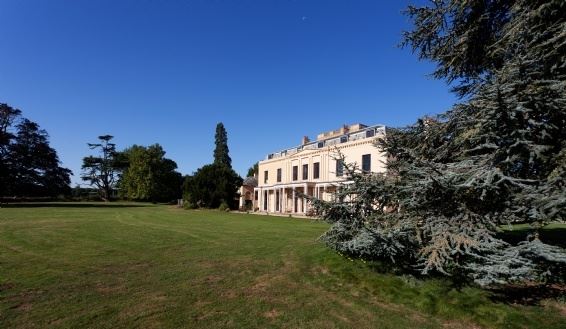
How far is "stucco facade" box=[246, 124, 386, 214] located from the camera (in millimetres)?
32222

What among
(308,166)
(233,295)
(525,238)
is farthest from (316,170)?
(233,295)

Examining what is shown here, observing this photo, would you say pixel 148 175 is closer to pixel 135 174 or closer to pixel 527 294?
pixel 135 174

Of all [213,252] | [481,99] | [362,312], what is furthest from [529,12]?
[213,252]

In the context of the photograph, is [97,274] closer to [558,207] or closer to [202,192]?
[558,207]

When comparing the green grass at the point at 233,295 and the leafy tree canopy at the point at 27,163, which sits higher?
the leafy tree canopy at the point at 27,163

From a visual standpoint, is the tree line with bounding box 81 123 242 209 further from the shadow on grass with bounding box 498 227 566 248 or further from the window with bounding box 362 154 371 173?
the shadow on grass with bounding box 498 227 566 248

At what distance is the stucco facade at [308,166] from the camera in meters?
32.2

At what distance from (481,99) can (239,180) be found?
147 feet

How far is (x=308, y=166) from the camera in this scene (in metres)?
39.9

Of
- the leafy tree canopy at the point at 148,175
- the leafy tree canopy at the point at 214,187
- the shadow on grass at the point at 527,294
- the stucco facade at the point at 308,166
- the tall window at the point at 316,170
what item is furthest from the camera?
the leafy tree canopy at the point at 148,175

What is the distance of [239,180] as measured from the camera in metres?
49.7

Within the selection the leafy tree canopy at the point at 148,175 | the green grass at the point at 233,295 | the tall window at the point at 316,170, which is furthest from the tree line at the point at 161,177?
the green grass at the point at 233,295

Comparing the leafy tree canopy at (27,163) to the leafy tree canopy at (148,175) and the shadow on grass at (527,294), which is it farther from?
the shadow on grass at (527,294)

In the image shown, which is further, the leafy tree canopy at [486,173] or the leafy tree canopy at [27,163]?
the leafy tree canopy at [27,163]
